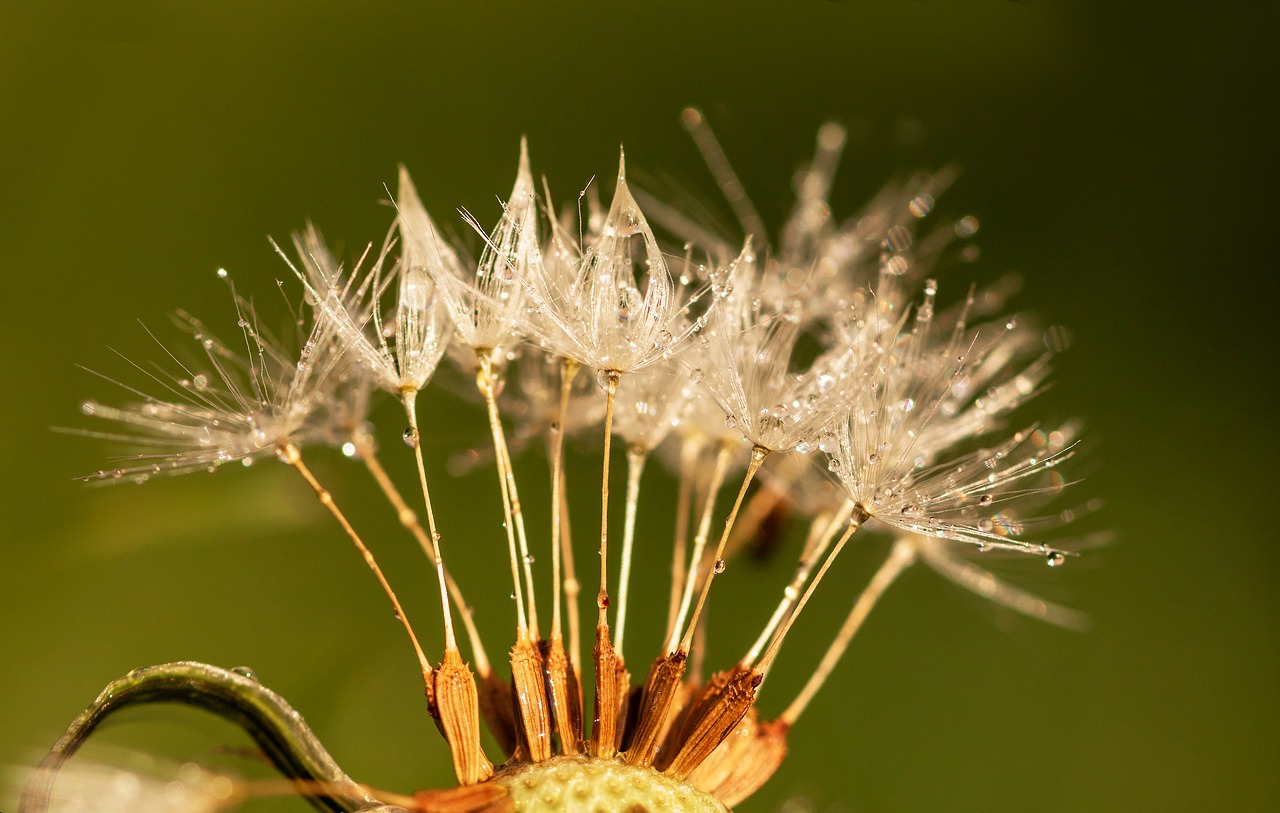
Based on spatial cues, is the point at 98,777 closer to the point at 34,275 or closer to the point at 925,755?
the point at 34,275

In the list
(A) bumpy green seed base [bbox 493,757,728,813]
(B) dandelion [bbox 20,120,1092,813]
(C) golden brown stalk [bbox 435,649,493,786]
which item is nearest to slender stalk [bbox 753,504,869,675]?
(B) dandelion [bbox 20,120,1092,813]

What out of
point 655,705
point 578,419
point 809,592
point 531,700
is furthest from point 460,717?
point 578,419

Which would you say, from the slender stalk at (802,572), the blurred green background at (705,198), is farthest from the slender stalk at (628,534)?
the blurred green background at (705,198)

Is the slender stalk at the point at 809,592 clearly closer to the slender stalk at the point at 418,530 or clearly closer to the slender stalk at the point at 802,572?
the slender stalk at the point at 802,572

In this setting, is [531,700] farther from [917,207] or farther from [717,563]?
[917,207]

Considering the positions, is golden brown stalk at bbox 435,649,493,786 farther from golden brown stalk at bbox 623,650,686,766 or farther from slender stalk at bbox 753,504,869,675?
slender stalk at bbox 753,504,869,675

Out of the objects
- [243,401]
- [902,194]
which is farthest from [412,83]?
[243,401]
